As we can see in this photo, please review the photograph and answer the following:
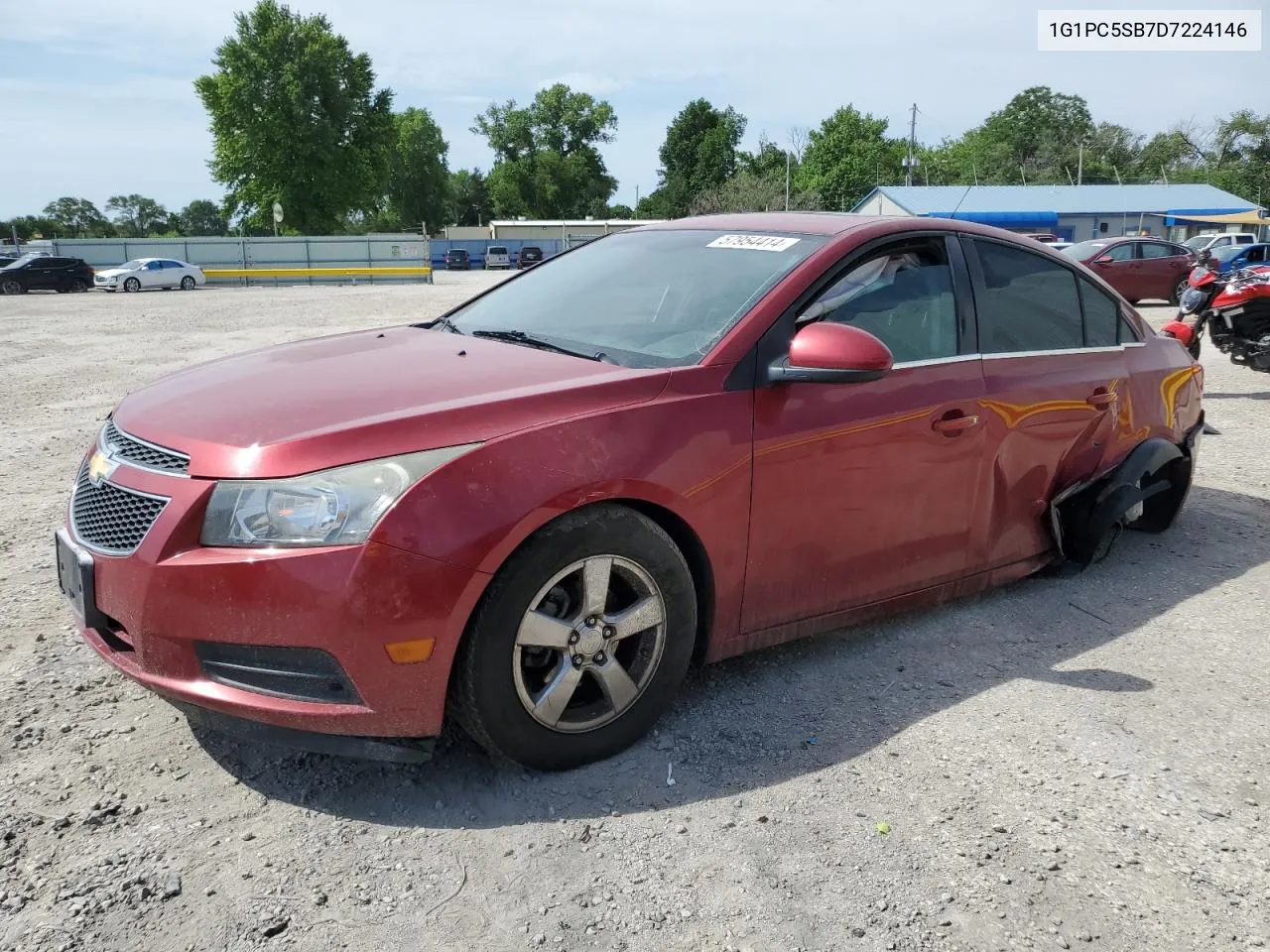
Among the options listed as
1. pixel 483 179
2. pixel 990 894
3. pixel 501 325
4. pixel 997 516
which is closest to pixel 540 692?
pixel 990 894

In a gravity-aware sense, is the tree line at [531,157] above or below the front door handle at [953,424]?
above

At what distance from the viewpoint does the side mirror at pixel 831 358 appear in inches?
119

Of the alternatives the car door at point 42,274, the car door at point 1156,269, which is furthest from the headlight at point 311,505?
the car door at point 42,274

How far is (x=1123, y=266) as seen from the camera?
20.8 metres

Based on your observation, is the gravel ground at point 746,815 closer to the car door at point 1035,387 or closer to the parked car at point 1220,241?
the car door at point 1035,387

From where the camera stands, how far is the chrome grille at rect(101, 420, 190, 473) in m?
2.57

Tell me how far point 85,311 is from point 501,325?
23823 mm

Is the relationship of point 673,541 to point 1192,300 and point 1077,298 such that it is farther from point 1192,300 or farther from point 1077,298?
point 1192,300

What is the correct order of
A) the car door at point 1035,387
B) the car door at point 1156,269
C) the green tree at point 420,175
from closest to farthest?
the car door at point 1035,387 < the car door at point 1156,269 < the green tree at point 420,175

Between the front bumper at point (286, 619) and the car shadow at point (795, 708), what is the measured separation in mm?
321

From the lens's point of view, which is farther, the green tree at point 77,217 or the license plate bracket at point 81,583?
the green tree at point 77,217

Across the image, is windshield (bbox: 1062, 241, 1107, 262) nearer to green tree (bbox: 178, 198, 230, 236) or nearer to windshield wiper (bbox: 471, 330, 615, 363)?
windshield wiper (bbox: 471, 330, 615, 363)

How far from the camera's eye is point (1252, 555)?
496 centimetres

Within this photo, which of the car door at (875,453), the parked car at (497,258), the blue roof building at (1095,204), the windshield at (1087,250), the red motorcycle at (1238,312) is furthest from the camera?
the parked car at (497,258)
